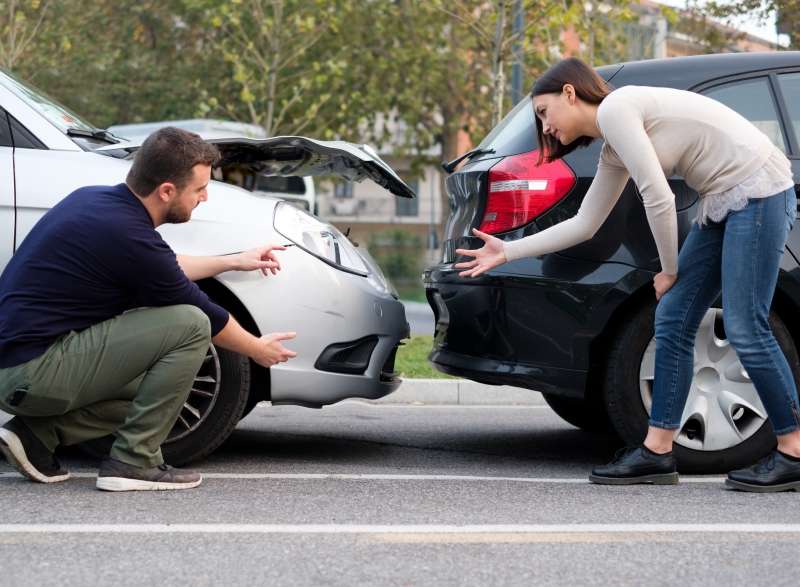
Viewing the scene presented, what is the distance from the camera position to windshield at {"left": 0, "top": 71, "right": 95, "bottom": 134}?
503 centimetres

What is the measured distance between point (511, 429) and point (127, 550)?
10.6 ft

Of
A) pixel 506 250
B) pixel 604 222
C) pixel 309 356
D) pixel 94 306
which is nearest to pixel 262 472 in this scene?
pixel 309 356

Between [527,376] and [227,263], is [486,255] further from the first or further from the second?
[227,263]

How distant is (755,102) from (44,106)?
9.15ft

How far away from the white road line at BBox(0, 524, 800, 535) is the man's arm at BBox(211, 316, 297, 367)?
0.83 meters

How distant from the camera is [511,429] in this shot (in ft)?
21.4

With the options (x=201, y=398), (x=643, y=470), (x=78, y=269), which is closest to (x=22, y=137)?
(x=78, y=269)

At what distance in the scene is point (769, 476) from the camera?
4.49 metres

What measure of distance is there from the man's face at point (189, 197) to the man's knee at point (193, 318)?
303 millimetres

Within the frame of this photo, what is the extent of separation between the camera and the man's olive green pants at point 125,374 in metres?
4.37

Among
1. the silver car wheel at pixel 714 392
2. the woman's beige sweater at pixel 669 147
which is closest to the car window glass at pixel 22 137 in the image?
the woman's beige sweater at pixel 669 147

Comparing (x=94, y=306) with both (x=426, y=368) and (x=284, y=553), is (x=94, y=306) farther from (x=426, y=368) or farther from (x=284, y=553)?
(x=426, y=368)

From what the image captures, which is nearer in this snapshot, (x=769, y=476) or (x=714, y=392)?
(x=769, y=476)

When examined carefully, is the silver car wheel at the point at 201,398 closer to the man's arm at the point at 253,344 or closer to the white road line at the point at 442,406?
the man's arm at the point at 253,344
